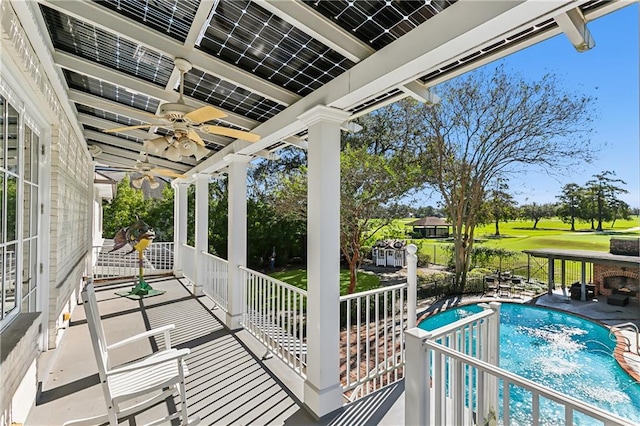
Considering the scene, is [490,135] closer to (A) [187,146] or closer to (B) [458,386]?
(A) [187,146]

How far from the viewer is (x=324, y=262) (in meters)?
2.78

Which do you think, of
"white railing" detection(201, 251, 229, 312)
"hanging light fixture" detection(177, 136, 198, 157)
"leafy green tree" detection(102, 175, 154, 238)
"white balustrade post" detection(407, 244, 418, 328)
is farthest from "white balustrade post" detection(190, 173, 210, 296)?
"leafy green tree" detection(102, 175, 154, 238)

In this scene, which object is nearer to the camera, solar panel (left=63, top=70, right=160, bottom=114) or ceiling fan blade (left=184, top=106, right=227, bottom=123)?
ceiling fan blade (left=184, top=106, right=227, bottom=123)

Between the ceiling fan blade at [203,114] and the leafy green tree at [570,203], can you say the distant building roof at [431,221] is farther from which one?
the ceiling fan blade at [203,114]

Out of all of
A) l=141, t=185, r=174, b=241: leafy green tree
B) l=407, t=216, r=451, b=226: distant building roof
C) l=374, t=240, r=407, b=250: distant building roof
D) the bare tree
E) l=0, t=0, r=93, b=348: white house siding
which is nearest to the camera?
l=0, t=0, r=93, b=348: white house siding

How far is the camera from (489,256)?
14297mm

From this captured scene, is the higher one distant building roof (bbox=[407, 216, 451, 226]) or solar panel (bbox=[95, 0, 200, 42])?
solar panel (bbox=[95, 0, 200, 42])

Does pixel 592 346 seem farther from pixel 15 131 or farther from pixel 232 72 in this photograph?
pixel 15 131

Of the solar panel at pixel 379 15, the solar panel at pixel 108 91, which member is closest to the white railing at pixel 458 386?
the solar panel at pixel 379 15

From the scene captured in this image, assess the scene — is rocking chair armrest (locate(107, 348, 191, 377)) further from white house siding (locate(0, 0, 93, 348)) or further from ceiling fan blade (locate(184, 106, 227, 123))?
ceiling fan blade (locate(184, 106, 227, 123))

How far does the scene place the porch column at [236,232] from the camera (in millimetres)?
4691

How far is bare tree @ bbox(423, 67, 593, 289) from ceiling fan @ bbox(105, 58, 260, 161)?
10.8m

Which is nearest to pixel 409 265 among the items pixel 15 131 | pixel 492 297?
pixel 15 131

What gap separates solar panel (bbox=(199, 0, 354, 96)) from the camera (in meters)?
2.22
